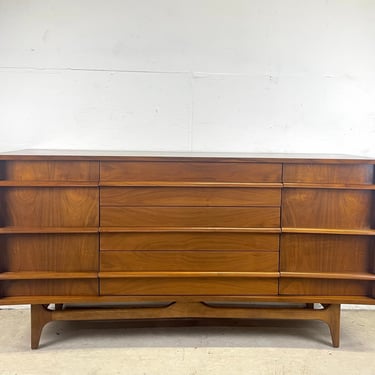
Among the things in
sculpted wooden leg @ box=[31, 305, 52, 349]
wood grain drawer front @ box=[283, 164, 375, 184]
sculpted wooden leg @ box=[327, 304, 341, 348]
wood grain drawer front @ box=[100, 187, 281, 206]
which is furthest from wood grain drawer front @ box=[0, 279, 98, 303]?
sculpted wooden leg @ box=[327, 304, 341, 348]

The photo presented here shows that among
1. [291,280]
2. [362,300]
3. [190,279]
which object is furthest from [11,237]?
[362,300]

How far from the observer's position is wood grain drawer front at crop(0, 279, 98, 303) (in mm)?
1773

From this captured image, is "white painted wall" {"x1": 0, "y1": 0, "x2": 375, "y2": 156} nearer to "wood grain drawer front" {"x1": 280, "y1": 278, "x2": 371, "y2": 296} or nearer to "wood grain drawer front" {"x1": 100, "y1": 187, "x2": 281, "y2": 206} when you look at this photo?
"wood grain drawer front" {"x1": 100, "y1": 187, "x2": 281, "y2": 206}

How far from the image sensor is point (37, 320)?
6.06 feet

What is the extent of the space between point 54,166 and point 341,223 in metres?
1.31

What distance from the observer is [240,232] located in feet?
5.89

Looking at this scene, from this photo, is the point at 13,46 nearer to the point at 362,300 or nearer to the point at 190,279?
the point at 190,279

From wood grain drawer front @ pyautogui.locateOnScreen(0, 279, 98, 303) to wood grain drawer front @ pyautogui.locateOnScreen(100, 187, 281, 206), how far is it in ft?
A: 1.24

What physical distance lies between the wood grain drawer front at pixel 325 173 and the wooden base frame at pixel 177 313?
613 millimetres

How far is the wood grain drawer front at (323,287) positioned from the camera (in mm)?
1822

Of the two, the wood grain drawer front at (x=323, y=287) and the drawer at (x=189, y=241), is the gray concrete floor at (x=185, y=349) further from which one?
the drawer at (x=189, y=241)

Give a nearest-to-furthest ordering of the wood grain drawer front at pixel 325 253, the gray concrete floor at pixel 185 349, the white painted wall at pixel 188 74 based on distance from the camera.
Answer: the gray concrete floor at pixel 185 349
the wood grain drawer front at pixel 325 253
the white painted wall at pixel 188 74

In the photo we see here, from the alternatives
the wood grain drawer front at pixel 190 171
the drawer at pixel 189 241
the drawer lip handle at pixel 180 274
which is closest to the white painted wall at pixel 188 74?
the wood grain drawer front at pixel 190 171

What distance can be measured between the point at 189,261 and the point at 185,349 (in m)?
0.43
